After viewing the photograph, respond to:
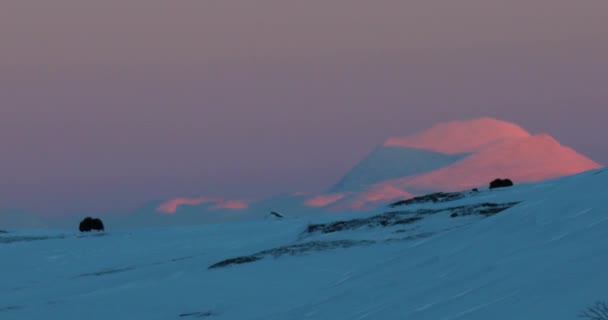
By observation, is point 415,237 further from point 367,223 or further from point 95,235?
point 95,235

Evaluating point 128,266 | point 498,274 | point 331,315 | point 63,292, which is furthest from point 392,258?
point 128,266

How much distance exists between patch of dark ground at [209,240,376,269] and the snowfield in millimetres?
47

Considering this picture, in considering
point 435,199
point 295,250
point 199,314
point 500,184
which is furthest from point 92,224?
point 199,314

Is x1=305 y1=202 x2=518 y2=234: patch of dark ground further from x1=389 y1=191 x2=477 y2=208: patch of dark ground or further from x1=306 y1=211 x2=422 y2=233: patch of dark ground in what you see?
x1=389 y1=191 x2=477 y2=208: patch of dark ground

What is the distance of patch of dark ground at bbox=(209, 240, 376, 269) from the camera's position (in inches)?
945

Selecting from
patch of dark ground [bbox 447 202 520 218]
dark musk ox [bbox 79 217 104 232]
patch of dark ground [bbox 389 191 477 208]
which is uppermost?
dark musk ox [bbox 79 217 104 232]

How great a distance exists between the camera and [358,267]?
21125mm

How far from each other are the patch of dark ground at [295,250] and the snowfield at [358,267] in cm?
5

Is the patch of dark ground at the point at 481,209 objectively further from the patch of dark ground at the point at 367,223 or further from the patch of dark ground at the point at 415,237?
the patch of dark ground at the point at 415,237

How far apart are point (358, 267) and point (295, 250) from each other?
3.52 metres

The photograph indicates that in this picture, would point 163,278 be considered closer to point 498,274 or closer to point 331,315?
point 331,315

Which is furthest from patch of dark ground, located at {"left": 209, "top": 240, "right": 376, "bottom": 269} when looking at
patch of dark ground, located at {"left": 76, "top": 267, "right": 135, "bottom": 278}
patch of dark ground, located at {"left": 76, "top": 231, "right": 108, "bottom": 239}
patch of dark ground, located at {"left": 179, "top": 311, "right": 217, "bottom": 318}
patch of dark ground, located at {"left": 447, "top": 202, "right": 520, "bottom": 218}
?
patch of dark ground, located at {"left": 76, "top": 231, "right": 108, "bottom": 239}

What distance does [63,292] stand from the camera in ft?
80.2

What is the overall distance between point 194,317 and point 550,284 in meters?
7.46
